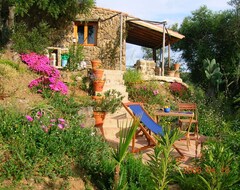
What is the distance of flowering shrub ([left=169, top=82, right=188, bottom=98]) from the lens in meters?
13.2

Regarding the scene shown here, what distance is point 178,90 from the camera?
13.2m

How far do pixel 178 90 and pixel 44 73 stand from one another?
5878mm

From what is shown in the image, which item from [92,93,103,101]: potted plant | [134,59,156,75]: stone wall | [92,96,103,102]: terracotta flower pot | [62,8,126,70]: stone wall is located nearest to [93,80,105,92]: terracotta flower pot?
[92,93,103,101]: potted plant

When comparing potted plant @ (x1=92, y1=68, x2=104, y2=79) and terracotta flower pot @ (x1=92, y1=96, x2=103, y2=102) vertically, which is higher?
potted plant @ (x1=92, y1=68, x2=104, y2=79)

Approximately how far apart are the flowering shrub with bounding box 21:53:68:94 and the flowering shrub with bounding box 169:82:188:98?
5231 millimetres

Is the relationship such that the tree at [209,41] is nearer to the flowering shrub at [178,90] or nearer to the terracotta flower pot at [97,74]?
the flowering shrub at [178,90]

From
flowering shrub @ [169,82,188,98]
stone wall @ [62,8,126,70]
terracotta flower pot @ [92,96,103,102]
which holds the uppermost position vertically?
stone wall @ [62,8,126,70]

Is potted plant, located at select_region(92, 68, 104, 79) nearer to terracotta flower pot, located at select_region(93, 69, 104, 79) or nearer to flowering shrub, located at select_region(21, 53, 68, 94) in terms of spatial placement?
terracotta flower pot, located at select_region(93, 69, 104, 79)

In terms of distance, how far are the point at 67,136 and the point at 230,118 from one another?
7616mm

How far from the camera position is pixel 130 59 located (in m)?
15.8

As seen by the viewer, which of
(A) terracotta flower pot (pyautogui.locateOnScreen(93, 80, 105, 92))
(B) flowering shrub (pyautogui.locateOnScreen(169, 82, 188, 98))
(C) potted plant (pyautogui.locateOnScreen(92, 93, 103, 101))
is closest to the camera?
(C) potted plant (pyautogui.locateOnScreen(92, 93, 103, 101))

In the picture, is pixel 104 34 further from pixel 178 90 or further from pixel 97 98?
pixel 97 98

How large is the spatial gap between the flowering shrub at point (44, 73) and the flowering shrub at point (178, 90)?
523 centimetres

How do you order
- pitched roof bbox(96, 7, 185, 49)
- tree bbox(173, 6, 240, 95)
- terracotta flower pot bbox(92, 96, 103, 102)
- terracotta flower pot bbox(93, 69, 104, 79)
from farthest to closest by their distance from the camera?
1. tree bbox(173, 6, 240, 95)
2. pitched roof bbox(96, 7, 185, 49)
3. terracotta flower pot bbox(93, 69, 104, 79)
4. terracotta flower pot bbox(92, 96, 103, 102)
